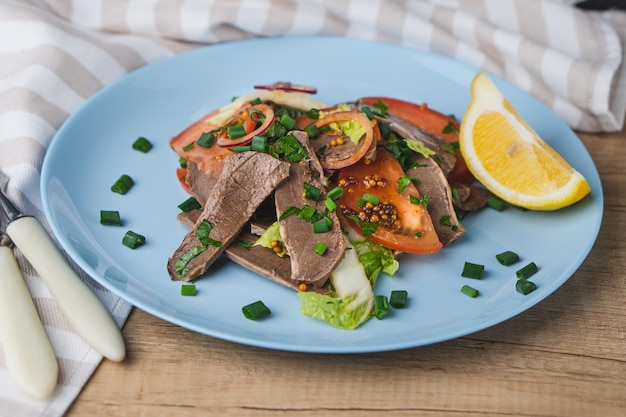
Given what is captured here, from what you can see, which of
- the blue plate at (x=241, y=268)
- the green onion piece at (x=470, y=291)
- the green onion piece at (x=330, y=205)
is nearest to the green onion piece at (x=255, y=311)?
the blue plate at (x=241, y=268)

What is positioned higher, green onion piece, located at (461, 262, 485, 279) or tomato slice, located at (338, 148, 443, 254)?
tomato slice, located at (338, 148, 443, 254)

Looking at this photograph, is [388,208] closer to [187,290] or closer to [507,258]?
[507,258]

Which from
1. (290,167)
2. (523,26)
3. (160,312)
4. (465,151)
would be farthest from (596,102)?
(160,312)

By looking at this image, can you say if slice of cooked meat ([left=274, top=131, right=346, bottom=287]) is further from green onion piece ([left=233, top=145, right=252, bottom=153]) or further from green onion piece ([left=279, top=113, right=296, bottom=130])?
green onion piece ([left=233, top=145, right=252, bottom=153])

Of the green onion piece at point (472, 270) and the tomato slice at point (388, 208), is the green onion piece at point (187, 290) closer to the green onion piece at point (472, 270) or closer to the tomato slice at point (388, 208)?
the tomato slice at point (388, 208)

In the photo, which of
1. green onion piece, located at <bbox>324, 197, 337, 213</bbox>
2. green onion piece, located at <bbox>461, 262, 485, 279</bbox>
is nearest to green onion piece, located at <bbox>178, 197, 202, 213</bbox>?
green onion piece, located at <bbox>324, 197, 337, 213</bbox>

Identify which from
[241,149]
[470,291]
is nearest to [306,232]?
[241,149]
